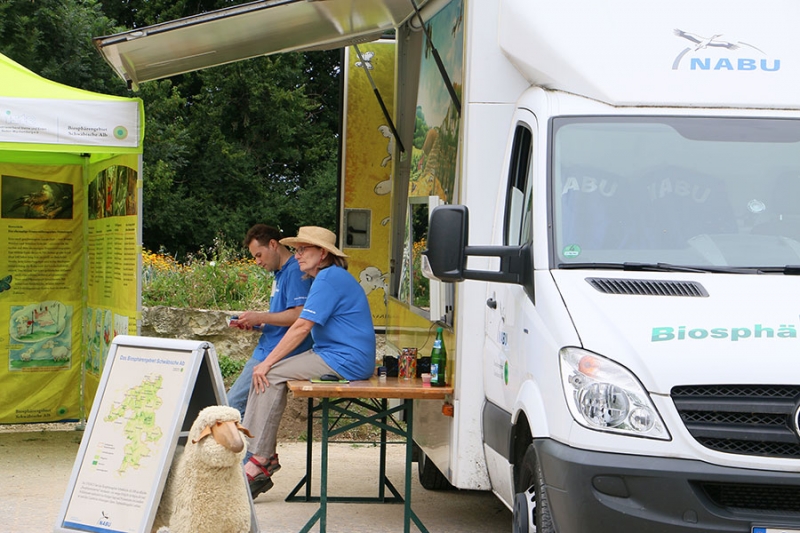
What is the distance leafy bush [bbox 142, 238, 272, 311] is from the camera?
12031mm

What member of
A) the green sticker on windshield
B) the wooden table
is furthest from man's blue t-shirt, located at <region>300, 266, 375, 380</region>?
the green sticker on windshield

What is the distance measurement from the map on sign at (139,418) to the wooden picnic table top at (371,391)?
2.89 ft

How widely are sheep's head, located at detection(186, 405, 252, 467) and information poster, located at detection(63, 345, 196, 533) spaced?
36cm

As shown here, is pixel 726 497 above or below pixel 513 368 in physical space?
below

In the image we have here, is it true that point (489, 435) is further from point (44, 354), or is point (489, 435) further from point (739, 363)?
point (44, 354)

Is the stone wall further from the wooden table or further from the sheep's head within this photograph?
the sheep's head

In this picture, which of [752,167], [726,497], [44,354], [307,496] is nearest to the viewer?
[726,497]

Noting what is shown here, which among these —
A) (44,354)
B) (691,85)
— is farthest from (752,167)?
(44,354)

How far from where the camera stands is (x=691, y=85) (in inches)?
204

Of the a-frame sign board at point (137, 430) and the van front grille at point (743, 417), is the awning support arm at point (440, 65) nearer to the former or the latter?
the a-frame sign board at point (137, 430)

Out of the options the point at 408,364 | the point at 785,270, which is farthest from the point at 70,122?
the point at 785,270

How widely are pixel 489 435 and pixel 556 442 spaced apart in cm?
134

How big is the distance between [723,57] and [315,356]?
3.24 meters

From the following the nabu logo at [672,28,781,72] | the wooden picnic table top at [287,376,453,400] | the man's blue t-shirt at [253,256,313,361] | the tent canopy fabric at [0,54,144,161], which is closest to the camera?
the nabu logo at [672,28,781,72]
